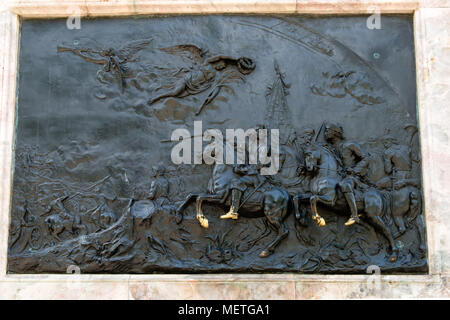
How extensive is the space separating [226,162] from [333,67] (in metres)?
1.95

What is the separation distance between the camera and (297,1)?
25.1 feet

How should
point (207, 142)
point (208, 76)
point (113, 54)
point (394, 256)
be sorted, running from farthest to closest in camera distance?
point (113, 54) < point (208, 76) < point (207, 142) < point (394, 256)

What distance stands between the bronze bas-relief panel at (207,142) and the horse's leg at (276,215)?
17mm

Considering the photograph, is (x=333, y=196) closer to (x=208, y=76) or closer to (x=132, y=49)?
(x=208, y=76)

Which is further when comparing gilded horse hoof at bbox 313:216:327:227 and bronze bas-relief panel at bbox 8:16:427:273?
bronze bas-relief panel at bbox 8:16:427:273

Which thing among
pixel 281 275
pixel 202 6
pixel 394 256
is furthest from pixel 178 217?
pixel 202 6

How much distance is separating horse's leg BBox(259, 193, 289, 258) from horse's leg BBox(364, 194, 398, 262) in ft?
3.34

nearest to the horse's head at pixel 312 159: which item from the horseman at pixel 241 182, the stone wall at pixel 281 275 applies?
the horseman at pixel 241 182

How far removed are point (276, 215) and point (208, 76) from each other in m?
2.09

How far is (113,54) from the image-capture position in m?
7.70

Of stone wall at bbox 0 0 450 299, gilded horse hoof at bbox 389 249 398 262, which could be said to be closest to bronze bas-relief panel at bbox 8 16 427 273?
gilded horse hoof at bbox 389 249 398 262

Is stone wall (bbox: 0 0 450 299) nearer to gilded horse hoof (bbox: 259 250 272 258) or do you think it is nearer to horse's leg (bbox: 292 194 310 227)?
gilded horse hoof (bbox: 259 250 272 258)

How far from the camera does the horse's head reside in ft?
23.1

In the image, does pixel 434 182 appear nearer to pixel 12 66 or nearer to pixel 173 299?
pixel 173 299
